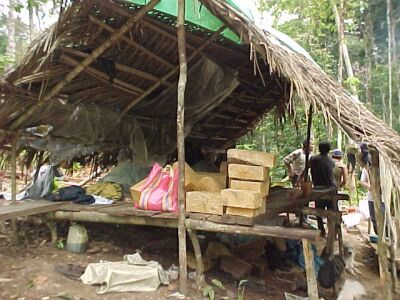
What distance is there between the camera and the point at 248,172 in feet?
12.8

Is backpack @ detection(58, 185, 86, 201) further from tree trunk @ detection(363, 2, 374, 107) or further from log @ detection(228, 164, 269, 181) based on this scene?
tree trunk @ detection(363, 2, 374, 107)

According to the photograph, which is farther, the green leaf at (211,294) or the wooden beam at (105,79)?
the wooden beam at (105,79)

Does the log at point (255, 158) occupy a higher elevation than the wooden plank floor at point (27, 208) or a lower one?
higher

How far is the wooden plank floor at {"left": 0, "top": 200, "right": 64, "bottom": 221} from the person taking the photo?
427 cm

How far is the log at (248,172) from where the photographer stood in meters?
3.86

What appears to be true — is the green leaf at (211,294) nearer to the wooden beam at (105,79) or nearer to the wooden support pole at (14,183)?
the wooden support pole at (14,183)

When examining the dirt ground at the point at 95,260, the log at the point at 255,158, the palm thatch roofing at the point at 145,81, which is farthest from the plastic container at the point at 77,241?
the log at the point at 255,158

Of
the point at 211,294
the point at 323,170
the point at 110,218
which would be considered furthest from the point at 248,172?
the point at 323,170

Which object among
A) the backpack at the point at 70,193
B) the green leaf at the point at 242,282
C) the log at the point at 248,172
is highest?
the log at the point at 248,172

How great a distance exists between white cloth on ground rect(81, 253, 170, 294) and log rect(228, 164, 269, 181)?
1.23 m

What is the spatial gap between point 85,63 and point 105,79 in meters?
0.63

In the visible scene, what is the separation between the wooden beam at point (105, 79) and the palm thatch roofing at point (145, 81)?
0.5 inches

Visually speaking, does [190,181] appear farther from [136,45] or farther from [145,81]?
[145,81]

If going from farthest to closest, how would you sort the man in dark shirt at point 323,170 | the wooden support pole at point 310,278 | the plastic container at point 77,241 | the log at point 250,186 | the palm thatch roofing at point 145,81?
1. the man in dark shirt at point 323,170
2. the plastic container at point 77,241
3. the log at point 250,186
4. the palm thatch roofing at point 145,81
5. the wooden support pole at point 310,278
